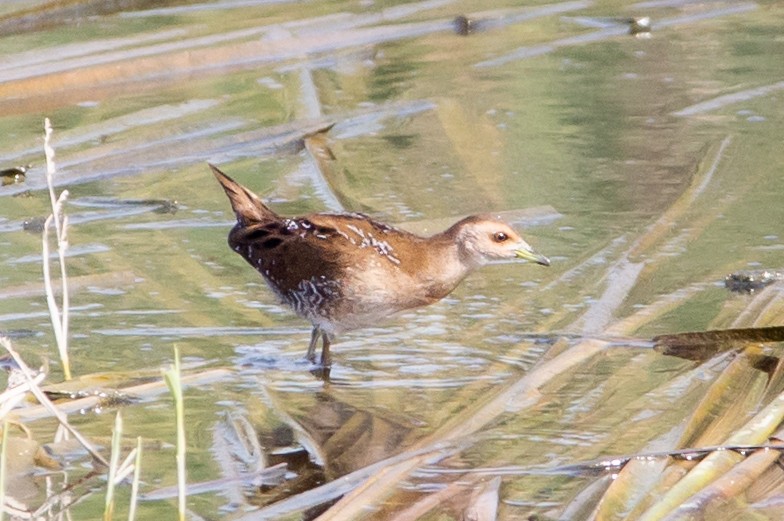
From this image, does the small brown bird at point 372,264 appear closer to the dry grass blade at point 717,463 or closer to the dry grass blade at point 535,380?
the dry grass blade at point 535,380

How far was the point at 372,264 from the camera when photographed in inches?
198

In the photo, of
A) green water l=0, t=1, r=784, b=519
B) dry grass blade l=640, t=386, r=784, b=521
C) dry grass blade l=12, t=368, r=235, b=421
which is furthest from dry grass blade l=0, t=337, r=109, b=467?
dry grass blade l=640, t=386, r=784, b=521

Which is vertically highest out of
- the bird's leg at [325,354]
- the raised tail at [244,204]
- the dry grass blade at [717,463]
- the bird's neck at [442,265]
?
the raised tail at [244,204]

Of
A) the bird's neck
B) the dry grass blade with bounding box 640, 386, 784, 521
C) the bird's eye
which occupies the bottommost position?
the dry grass blade with bounding box 640, 386, 784, 521

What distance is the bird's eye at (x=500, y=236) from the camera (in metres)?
5.01

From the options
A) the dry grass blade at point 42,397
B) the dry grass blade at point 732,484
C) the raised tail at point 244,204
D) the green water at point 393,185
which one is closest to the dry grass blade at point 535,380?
the green water at point 393,185

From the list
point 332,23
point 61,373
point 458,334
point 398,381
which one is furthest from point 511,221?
point 332,23

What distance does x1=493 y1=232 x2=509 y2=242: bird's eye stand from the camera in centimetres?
501

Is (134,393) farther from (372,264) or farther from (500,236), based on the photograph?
(500,236)

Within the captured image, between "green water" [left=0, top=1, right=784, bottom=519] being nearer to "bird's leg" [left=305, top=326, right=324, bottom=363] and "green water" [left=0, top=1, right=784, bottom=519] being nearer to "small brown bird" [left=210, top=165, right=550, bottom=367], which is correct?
"bird's leg" [left=305, top=326, right=324, bottom=363]

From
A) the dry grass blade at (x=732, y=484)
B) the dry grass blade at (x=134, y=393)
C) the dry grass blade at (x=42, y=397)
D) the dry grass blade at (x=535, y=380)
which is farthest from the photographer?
the dry grass blade at (x=134, y=393)

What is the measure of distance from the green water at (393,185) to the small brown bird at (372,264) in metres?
0.17

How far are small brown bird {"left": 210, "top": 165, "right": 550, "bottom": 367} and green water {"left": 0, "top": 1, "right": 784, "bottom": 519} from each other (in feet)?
0.55

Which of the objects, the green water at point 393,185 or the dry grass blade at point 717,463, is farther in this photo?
the green water at point 393,185
